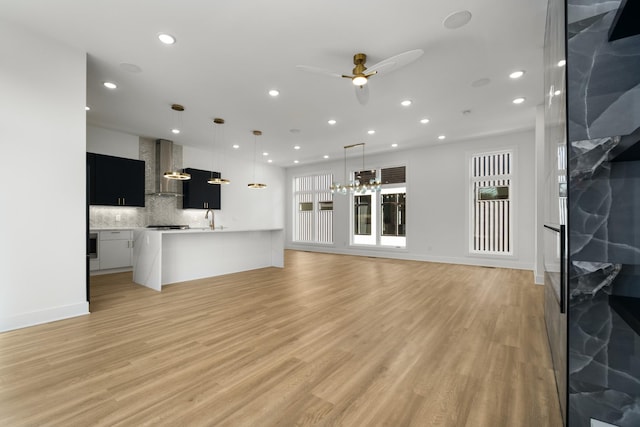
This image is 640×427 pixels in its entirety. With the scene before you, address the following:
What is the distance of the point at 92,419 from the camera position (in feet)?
5.44

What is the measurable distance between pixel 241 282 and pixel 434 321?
3437mm

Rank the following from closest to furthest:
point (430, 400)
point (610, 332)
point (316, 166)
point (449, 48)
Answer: point (610, 332) < point (430, 400) < point (449, 48) < point (316, 166)

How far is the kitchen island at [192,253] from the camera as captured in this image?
489 centimetres

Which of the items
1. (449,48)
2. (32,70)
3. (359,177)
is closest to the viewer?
(32,70)

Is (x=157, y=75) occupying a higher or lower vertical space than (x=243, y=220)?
higher

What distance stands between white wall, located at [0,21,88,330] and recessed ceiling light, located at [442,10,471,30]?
14.3 feet

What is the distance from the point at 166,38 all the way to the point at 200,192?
5.46m

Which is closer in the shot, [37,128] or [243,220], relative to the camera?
[37,128]

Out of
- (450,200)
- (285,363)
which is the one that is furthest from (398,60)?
(450,200)

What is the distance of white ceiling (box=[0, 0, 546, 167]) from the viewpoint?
2.79 metres

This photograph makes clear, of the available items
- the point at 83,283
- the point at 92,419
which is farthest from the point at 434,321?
the point at 83,283

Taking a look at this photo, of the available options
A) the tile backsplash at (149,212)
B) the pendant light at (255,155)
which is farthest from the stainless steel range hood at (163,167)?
the pendant light at (255,155)

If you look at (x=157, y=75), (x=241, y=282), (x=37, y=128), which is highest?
(x=157, y=75)

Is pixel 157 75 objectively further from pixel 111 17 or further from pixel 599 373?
pixel 599 373
